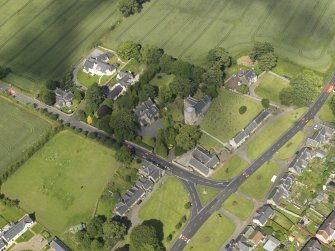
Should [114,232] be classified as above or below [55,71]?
below

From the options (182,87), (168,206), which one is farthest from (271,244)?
(182,87)

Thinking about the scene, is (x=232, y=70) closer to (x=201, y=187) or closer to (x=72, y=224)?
(x=201, y=187)

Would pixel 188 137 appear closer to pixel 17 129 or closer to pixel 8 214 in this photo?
pixel 8 214

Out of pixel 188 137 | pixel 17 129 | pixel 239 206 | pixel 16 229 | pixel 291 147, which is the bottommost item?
pixel 16 229

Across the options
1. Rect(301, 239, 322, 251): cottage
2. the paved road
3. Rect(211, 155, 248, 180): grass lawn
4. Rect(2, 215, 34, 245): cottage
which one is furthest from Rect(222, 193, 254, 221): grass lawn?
Rect(2, 215, 34, 245): cottage

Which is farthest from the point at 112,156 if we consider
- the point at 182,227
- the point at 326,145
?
the point at 326,145

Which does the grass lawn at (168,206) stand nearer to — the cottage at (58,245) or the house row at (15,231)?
the cottage at (58,245)

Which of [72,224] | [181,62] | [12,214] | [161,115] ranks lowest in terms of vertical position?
[12,214]

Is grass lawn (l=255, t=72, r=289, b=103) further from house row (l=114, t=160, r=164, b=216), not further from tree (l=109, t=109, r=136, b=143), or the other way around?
house row (l=114, t=160, r=164, b=216)
